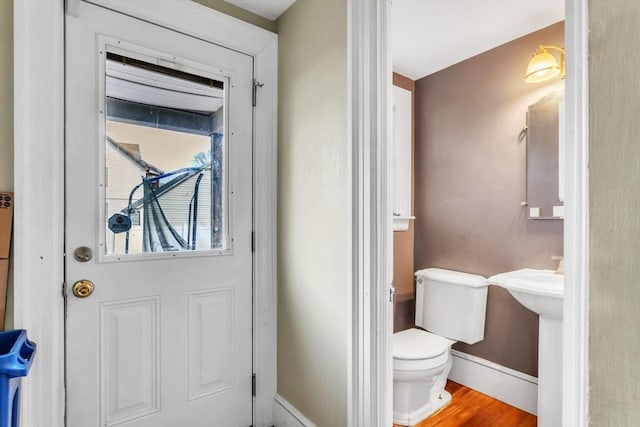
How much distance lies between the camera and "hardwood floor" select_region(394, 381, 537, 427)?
6.14 feet

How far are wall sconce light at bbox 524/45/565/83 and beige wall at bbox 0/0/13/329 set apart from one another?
2.28 m

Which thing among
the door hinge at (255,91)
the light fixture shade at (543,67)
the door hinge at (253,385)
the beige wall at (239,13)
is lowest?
the door hinge at (253,385)

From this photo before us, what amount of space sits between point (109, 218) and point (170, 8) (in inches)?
37.7

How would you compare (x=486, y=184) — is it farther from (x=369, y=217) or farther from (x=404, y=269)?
(x=369, y=217)

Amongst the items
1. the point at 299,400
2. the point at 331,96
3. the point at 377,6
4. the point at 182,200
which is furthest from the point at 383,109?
the point at 299,400

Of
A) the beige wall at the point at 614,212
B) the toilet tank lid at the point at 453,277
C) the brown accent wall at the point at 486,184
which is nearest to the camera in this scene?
the beige wall at the point at 614,212

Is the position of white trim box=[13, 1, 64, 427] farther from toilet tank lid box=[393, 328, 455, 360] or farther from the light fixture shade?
the light fixture shade

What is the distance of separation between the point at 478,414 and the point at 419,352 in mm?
533

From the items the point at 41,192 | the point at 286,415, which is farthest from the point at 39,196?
the point at 286,415

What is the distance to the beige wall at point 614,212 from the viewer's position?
0.71 metres

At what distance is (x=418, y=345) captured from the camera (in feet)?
6.53

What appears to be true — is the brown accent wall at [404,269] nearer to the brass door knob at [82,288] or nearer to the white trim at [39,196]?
the brass door knob at [82,288]

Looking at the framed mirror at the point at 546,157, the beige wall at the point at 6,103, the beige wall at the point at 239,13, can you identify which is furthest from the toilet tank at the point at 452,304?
the beige wall at the point at 6,103

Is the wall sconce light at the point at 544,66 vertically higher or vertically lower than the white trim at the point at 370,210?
higher
